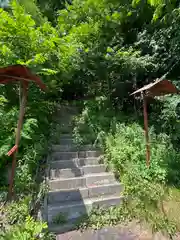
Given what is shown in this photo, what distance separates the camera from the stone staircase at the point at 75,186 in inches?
122

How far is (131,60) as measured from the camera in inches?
204

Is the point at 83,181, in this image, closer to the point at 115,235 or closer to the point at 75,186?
the point at 75,186

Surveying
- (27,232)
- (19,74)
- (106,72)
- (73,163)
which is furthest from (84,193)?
(106,72)

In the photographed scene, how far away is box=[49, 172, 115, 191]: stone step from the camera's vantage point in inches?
141

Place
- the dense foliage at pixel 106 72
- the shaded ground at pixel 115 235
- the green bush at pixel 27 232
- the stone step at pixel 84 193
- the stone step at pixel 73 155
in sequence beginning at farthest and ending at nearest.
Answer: the stone step at pixel 73 155, the dense foliage at pixel 106 72, the stone step at pixel 84 193, the shaded ground at pixel 115 235, the green bush at pixel 27 232

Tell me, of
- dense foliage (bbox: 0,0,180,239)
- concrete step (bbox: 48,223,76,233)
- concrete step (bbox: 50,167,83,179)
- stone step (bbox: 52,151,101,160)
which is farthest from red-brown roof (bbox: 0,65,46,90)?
concrete step (bbox: 48,223,76,233)

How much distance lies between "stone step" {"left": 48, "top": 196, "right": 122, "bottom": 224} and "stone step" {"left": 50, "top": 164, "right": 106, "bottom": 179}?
651 mm

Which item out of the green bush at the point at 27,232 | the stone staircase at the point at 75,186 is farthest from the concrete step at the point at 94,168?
the green bush at the point at 27,232

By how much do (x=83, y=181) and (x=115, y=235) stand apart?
4.02 ft

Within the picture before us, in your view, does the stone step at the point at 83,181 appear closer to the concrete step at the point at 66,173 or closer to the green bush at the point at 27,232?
the concrete step at the point at 66,173

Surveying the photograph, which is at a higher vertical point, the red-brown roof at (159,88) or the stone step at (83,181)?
the red-brown roof at (159,88)

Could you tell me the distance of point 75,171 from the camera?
4.06 m

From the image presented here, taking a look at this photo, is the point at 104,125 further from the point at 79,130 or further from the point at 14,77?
the point at 14,77

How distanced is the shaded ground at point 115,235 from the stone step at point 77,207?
285 millimetres
